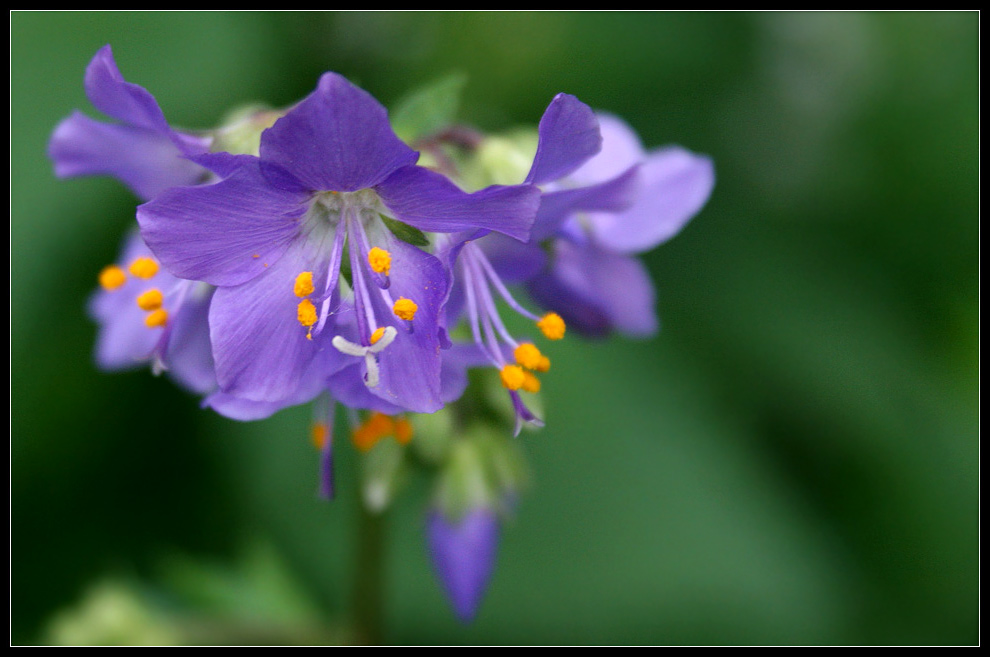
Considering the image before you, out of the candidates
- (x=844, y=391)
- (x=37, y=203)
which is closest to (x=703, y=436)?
(x=844, y=391)

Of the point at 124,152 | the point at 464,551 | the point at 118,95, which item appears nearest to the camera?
the point at 118,95

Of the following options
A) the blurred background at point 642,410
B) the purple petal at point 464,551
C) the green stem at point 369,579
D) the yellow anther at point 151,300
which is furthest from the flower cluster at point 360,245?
the blurred background at point 642,410

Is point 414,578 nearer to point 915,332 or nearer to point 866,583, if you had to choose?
point 866,583

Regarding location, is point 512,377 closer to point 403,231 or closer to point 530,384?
point 530,384

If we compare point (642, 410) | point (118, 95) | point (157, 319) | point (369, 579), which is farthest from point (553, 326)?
point (642, 410)

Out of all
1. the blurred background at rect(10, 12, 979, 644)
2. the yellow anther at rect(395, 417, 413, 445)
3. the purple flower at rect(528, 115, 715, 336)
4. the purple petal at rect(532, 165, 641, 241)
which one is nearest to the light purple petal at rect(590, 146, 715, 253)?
the purple flower at rect(528, 115, 715, 336)

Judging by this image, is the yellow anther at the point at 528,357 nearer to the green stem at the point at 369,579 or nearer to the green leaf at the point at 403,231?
the green leaf at the point at 403,231

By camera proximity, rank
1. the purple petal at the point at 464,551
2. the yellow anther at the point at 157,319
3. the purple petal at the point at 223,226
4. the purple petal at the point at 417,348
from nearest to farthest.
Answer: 1. the purple petal at the point at 223,226
2. the purple petal at the point at 417,348
3. the yellow anther at the point at 157,319
4. the purple petal at the point at 464,551
